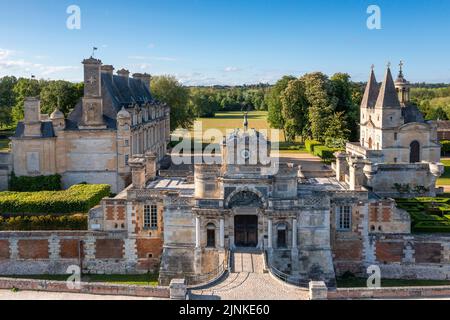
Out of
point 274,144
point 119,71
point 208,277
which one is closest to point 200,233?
point 208,277

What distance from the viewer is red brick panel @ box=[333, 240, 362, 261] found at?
32.2 meters

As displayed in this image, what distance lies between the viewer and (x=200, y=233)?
3075 cm

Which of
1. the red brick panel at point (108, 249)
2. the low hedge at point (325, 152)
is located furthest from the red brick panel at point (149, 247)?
the low hedge at point (325, 152)

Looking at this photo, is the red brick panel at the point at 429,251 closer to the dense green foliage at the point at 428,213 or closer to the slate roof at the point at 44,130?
the dense green foliage at the point at 428,213

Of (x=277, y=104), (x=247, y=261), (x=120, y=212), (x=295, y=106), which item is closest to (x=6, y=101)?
(x=277, y=104)

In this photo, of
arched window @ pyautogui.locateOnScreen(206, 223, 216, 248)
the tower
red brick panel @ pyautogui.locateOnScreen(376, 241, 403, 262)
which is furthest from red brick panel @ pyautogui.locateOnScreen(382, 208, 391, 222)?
the tower

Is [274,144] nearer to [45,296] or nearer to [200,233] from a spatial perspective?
[200,233]

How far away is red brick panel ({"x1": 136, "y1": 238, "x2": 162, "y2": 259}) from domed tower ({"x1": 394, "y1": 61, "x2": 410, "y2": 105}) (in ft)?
119

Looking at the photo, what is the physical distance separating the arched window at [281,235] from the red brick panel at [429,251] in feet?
26.3

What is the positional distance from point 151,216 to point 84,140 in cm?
1619

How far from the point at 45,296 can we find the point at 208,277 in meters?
8.97

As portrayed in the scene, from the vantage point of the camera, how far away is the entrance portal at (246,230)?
1216 inches

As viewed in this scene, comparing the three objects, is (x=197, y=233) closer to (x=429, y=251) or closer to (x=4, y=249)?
(x=4, y=249)

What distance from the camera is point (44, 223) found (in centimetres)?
3447
